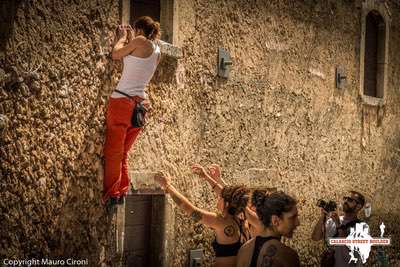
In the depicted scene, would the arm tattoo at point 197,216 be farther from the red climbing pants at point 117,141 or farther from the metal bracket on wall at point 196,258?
the metal bracket on wall at point 196,258

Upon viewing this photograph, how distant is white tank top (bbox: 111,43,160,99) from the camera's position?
5125 millimetres

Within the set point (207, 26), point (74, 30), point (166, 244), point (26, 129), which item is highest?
point (207, 26)

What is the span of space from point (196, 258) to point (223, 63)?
211 centimetres

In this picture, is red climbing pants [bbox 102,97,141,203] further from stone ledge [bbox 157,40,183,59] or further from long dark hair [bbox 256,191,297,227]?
long dark hair [bbox 256,191,297,227]

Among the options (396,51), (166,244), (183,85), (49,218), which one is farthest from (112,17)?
(396,51)

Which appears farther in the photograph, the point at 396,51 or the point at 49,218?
the point at 396,51

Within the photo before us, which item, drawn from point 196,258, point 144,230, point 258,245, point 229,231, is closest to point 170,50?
point 144,230

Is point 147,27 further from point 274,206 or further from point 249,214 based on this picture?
point 274,206

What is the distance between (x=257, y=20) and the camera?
25.0 feet

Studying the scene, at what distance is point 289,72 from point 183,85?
2.29 meters

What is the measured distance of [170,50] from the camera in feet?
19.9

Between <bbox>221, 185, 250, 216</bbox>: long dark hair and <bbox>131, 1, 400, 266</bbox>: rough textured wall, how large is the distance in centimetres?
Answer: 119

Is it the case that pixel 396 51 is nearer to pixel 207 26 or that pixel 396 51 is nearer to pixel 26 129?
pixel 207 26

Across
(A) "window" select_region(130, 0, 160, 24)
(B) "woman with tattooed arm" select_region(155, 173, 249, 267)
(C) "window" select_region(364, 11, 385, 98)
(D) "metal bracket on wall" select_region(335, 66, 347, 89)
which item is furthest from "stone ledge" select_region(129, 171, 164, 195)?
(C) "window" select_region(364, 11, 385, 98)
